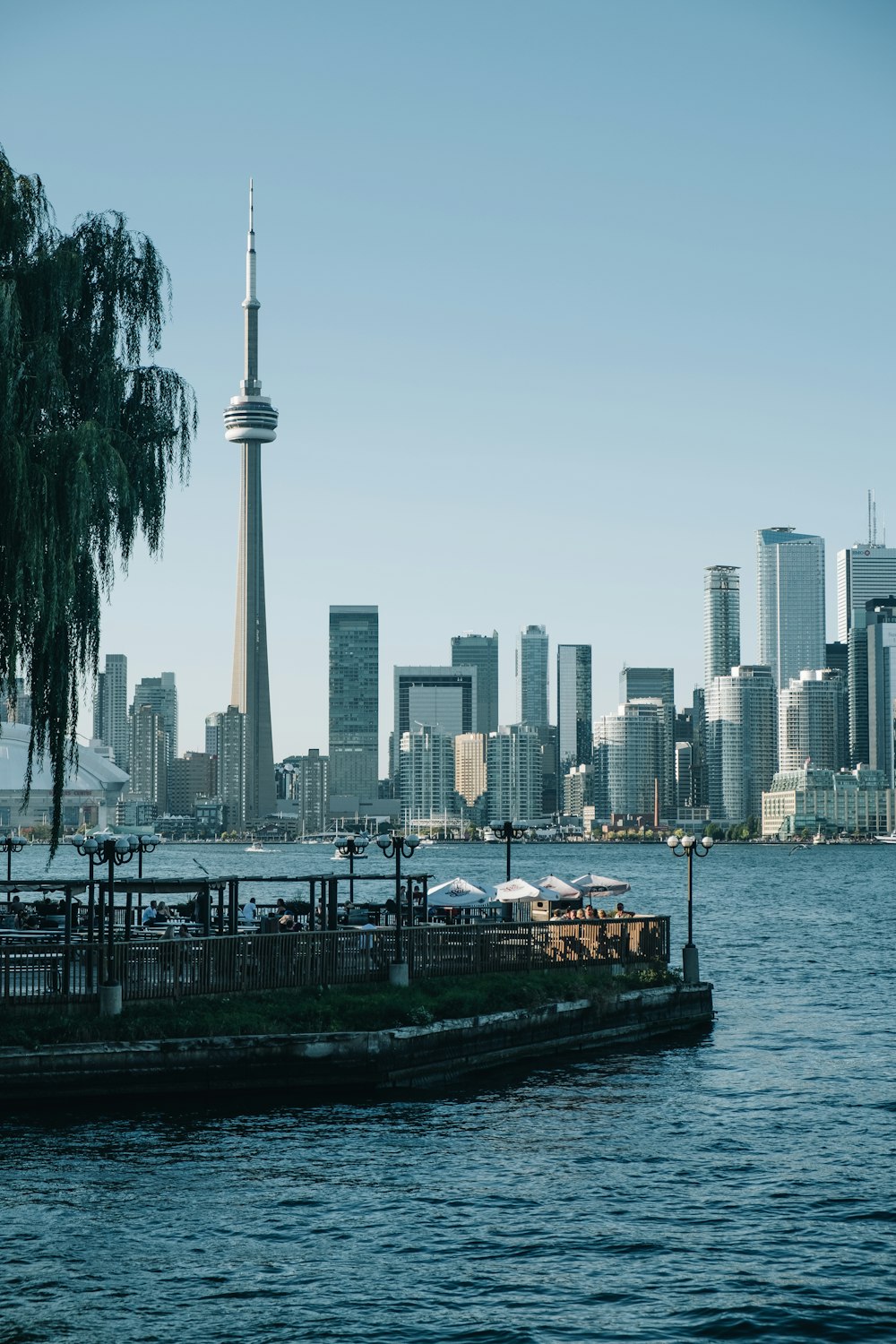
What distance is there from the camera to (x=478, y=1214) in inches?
894

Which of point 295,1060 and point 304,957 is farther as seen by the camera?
point 304,957

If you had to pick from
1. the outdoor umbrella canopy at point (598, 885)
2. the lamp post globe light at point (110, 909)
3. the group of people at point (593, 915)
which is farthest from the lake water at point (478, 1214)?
the outdoor umbrella canopy at point (598, 885)

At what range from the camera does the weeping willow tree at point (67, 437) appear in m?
28.5

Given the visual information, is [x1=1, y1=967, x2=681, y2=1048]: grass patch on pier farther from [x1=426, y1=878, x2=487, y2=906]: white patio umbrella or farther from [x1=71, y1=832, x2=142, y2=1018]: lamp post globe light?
[x1=426, y1=878, x2=487, y2=906]: white patio umbrella

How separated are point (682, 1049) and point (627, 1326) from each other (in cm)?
1996

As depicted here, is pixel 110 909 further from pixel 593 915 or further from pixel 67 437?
pixel 593 915

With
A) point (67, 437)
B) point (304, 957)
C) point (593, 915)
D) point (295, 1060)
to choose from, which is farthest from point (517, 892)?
point (67, 437)

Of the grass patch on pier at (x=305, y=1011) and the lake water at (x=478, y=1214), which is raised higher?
the grass patch on pier at (x=305, y=1011)

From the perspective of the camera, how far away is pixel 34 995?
28672 millimetres

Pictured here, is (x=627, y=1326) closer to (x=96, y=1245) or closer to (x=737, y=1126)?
(x=96, y=1245)

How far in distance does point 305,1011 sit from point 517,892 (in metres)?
18.8

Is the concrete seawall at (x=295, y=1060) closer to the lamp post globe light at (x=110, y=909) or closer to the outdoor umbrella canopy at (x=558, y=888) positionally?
the lamp post globe light at (x=110, y=909)

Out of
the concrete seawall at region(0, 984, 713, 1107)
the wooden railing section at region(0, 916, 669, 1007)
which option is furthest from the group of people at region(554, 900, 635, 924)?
the concrete seawall at region(0, 984, 713, 1107)

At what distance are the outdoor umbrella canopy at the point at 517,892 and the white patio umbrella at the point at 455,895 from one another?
0.64 metres
